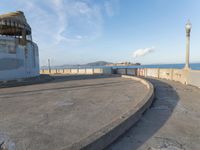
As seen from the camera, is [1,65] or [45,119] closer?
[45,119]

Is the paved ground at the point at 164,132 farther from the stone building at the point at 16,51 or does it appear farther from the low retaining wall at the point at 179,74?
the stone building at the point at 16,51

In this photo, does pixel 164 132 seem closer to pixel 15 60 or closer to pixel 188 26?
pixel 188 26

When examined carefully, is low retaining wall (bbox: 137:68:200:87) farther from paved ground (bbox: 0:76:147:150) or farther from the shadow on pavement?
paved ground (bbox: 0:76:147:150)

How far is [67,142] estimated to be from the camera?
13.4 feet

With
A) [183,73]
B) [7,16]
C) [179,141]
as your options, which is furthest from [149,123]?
[7,16]

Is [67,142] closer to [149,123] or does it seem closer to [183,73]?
[149,123]

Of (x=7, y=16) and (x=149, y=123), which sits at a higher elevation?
(x=7, y=16)

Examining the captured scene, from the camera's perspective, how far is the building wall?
1697 centimetres

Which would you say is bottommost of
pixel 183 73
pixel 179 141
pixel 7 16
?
pixel 179 141

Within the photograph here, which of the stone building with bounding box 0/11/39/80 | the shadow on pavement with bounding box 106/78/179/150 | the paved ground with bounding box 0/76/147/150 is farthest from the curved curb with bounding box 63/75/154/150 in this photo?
the stone building with bounding box 0/11/39/80

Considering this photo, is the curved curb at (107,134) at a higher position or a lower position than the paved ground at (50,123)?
higher

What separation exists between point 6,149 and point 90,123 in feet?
7.80

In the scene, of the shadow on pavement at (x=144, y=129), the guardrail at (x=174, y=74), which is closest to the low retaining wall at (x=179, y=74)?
the guardrail at (x=174, y=74)

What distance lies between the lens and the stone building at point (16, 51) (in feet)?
56.1
